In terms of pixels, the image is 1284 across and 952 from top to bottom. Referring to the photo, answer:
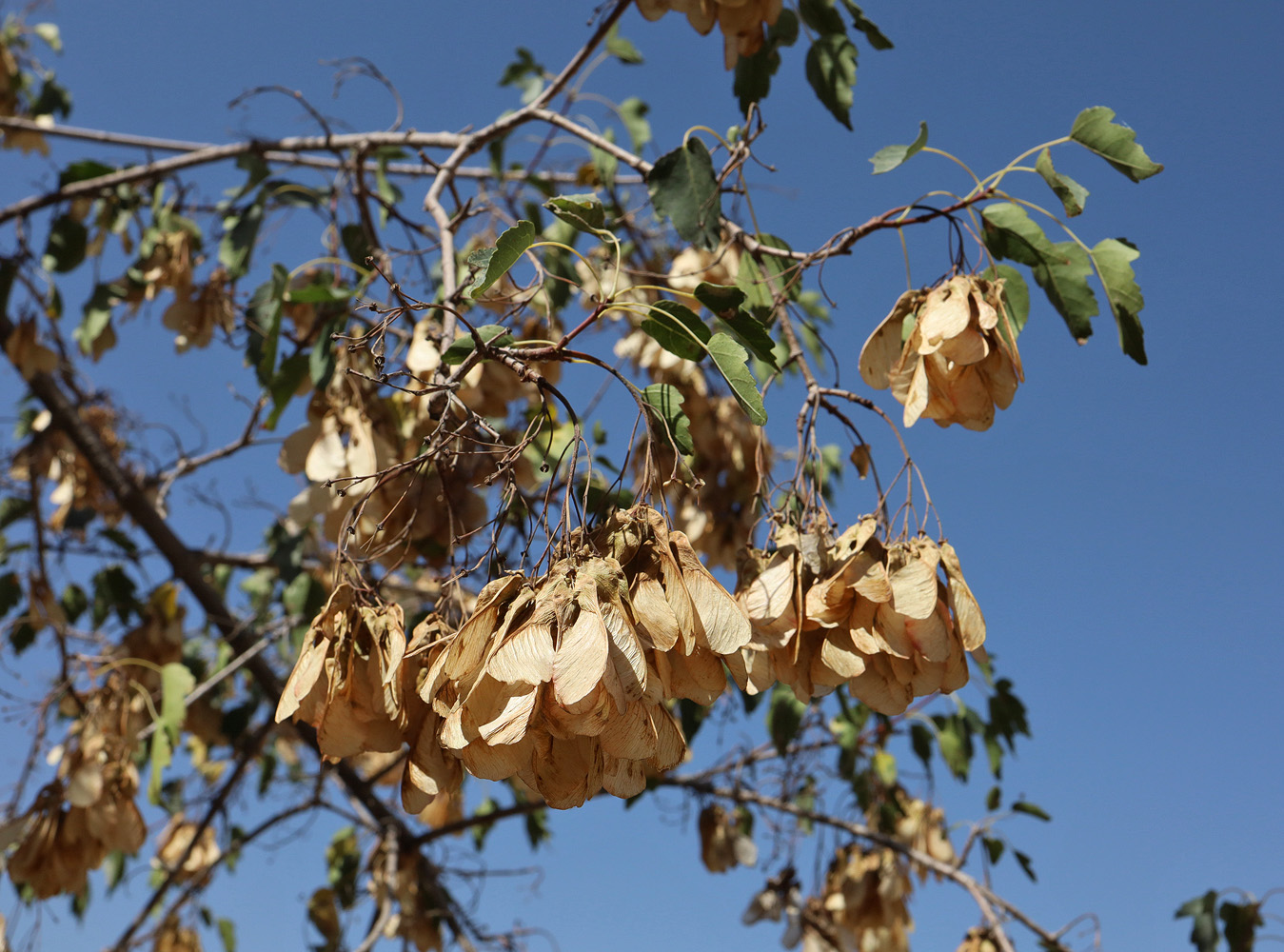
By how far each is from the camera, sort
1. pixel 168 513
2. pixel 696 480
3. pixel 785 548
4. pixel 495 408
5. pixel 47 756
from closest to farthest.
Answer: pixel 696 480
pixel 785 548
pixel 495 408
pixel 47 756
pixel 168 513

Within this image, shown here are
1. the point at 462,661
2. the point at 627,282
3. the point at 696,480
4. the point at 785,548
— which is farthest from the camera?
the point at 627,282

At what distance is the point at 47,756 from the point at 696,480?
2.30 metres

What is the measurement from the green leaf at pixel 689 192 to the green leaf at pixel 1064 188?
1.59 ft

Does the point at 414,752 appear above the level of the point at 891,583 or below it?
below

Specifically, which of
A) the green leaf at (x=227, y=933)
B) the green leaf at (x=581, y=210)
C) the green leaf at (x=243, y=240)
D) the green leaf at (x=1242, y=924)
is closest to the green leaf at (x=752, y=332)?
the green leaf at (x=581, y=210)

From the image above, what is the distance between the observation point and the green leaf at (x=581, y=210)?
112cm

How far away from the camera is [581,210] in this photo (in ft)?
3.75

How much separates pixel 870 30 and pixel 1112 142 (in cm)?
71

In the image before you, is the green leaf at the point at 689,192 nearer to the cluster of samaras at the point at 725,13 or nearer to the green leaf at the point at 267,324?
the cluster of samaras at the point at 725,13

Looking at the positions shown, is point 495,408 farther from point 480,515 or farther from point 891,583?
point 891,583

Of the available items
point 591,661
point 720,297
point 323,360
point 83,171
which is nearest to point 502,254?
point 720,297

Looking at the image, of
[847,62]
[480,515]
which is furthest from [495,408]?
[847,62]

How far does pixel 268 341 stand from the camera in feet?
6.34

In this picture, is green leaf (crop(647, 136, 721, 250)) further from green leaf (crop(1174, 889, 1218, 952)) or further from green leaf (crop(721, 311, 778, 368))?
green leaf (crop(1174, 889, 1218, 952))
